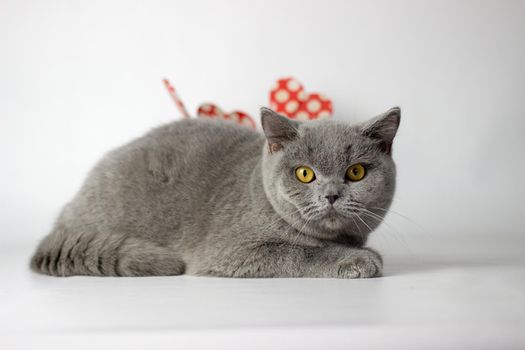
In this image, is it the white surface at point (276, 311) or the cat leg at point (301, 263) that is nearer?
the white surface at point (276, 311)

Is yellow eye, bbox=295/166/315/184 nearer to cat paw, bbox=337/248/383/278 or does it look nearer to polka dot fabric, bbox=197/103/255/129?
cat paw, bbox=337/248/383/278

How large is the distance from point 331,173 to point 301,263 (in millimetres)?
356

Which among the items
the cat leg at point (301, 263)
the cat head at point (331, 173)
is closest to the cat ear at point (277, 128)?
the cat head at point (331, 173)

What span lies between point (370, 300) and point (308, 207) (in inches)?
18.1

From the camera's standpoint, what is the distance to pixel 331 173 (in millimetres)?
2244

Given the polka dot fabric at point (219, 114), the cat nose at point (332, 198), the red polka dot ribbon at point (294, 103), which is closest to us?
the cat nose at point (332, 198)

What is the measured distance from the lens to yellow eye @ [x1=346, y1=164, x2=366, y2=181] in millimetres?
2271

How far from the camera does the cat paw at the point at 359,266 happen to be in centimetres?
227

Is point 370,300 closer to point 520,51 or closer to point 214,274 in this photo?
point 214,274

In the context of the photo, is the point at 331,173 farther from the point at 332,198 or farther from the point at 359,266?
the point at 359,266

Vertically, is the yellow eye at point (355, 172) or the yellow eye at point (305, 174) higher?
the yellow eye at point (305, 174)

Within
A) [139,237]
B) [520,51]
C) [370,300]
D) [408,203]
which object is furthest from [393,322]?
[520,51]

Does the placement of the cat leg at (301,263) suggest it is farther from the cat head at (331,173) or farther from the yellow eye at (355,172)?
the yellow eye at (355,172)

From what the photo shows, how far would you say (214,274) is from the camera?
8.17 ft
